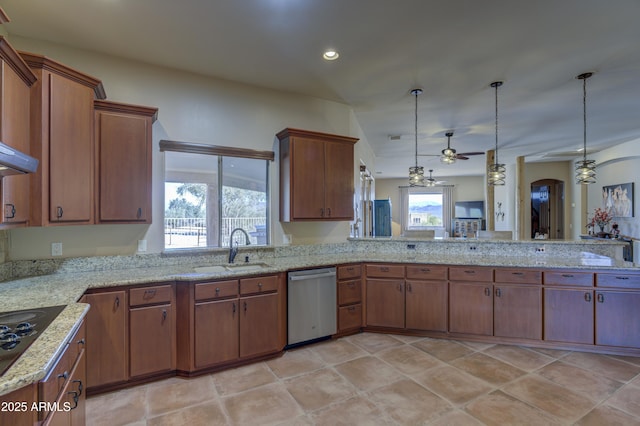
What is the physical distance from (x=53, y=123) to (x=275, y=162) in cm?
205

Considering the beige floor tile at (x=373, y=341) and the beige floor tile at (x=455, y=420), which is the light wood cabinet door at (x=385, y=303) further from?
the beige floor tile at (x=455, y=420)

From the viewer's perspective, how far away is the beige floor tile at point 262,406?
2.11 meters

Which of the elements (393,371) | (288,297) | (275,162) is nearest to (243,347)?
(288,297)

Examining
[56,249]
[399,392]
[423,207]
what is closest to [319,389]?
[399,392]

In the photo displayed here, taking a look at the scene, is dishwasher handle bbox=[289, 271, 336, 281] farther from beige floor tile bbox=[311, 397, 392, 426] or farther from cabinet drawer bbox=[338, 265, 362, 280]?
beige floor tile bbox=[311, 397, 392, 426]

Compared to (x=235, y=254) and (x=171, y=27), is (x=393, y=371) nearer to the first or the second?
(x=235, y=254)

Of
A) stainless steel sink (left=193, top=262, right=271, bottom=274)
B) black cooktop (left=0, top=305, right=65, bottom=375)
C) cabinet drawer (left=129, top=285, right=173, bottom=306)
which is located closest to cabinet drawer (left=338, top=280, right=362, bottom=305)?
stainless steel sink (left=193, top=262, right=271, bottom=274)

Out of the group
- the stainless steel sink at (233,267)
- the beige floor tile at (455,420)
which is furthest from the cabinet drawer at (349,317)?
the beige floor tile at (455,420)

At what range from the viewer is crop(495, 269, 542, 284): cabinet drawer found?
10.4 ft

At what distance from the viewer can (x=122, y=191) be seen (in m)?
2.64

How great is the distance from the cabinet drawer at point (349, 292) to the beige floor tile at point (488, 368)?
1.15 m

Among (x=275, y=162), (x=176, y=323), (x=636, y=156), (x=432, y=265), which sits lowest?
(x=176, y=323)

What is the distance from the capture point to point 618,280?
117 inches

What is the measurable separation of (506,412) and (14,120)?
3.85 m
